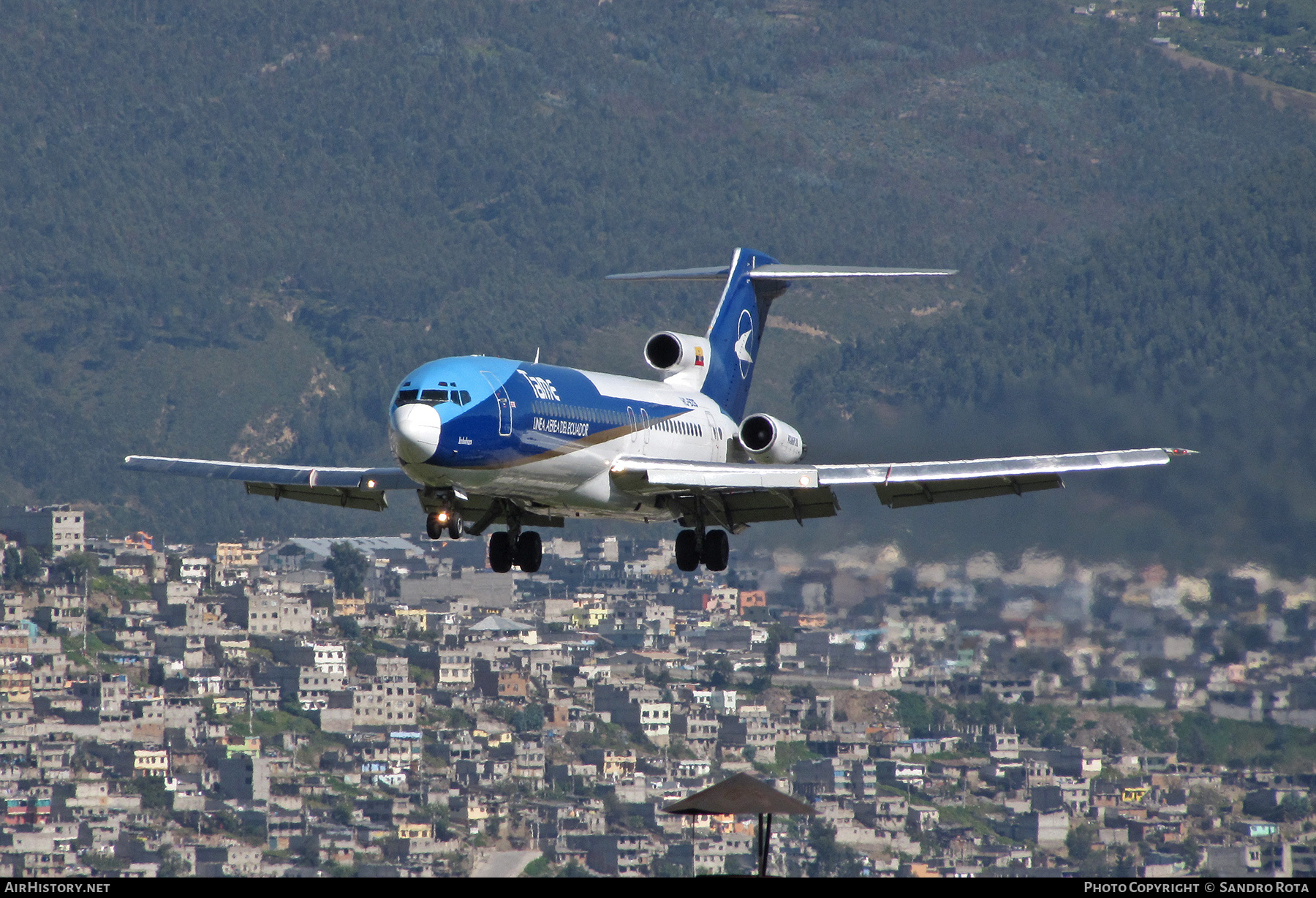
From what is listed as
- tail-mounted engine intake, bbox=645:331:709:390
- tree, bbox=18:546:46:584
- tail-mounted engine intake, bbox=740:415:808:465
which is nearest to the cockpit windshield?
tail-mounted engine intake, bbox=740:415:808:465

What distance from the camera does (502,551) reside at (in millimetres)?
41594

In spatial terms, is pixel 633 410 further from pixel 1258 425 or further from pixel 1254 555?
pixel 1258 425

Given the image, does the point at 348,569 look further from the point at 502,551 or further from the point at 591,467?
the point at 591,467

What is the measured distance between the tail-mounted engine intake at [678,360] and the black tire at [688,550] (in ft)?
15.2

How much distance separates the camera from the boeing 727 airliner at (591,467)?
36844 mm

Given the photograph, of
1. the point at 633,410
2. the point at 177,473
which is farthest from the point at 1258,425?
the point at 177,473

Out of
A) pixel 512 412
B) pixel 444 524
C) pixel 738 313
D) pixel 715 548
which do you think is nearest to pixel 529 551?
pixel 715 548

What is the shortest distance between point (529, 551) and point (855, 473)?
6.14 m

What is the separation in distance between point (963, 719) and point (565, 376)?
201ft

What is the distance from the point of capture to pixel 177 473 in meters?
43.0

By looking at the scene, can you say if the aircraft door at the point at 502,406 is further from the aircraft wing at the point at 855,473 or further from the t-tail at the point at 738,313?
the t-tail at the point at 738,313

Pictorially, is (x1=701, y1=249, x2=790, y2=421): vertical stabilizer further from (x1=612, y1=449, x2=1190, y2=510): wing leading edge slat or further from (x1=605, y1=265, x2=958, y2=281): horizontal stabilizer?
(x1=612, y1=449, x2=1190, y2=510): wing leading edge slat

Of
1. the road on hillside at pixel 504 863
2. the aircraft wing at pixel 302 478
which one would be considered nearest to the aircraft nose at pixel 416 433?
the aircraft wing at pixel 302 478

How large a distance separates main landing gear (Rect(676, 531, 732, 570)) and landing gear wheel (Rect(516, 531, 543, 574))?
9.00 feet
